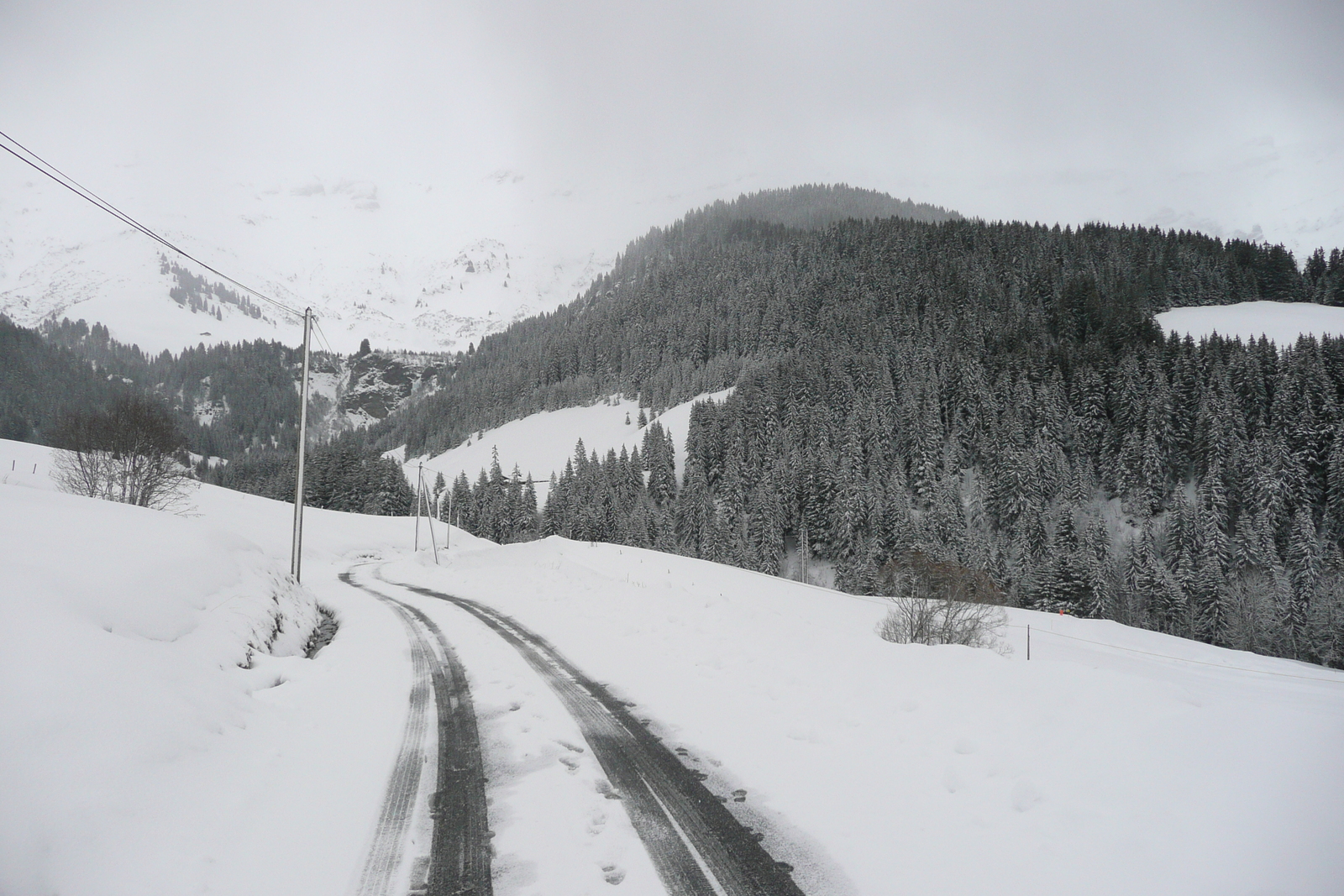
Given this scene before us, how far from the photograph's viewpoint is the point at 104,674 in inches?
191

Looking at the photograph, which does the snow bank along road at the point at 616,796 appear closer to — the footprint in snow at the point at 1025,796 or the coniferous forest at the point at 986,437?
the footprint in snow at the point at 1025,796

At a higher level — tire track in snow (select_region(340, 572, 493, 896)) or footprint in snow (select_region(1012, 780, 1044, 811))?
footprint in snow (select_region(1012, 780, 1044, 811))

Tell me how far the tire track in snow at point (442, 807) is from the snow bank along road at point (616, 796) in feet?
0.03

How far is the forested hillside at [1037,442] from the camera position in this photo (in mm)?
55469

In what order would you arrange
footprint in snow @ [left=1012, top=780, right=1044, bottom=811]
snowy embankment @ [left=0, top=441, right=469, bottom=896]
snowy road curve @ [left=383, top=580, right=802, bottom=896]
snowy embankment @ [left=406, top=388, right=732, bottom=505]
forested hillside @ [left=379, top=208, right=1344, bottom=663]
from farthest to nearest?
snowy embankment @ [left=406, top=388, right=732, bottom=505] → forested hillside @ [left=379, top=208, right=1344, bottom=663] → footprint in snow @ [left=1012, top=780, right=1044, bottom=811] → snowy road curve @ [left=383, top=580, right=802, bottom=896] → snowy embankment @ [left=0, top=441, right=469, bottom=896]

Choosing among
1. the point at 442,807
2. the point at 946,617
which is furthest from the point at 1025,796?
the point at 946,617

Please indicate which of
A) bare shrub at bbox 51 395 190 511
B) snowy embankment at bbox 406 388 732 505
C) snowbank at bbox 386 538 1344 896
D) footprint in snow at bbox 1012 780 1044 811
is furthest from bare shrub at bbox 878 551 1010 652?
snowy embankment at bbox 406 388 732 505

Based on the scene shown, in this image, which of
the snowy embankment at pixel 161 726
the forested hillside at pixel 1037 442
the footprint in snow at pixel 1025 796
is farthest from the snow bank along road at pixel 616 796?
the forested hillside at pixel 1037 442

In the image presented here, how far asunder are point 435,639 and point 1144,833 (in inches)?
466

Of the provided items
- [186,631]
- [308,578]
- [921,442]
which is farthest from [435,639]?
[921,442]

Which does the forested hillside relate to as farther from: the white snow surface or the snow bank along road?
the snow bank along road

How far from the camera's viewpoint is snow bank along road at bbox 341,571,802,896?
12.5 feet

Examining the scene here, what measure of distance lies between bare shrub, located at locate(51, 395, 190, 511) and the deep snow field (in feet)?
86.1

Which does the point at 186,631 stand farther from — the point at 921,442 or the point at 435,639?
the point at 921,442
